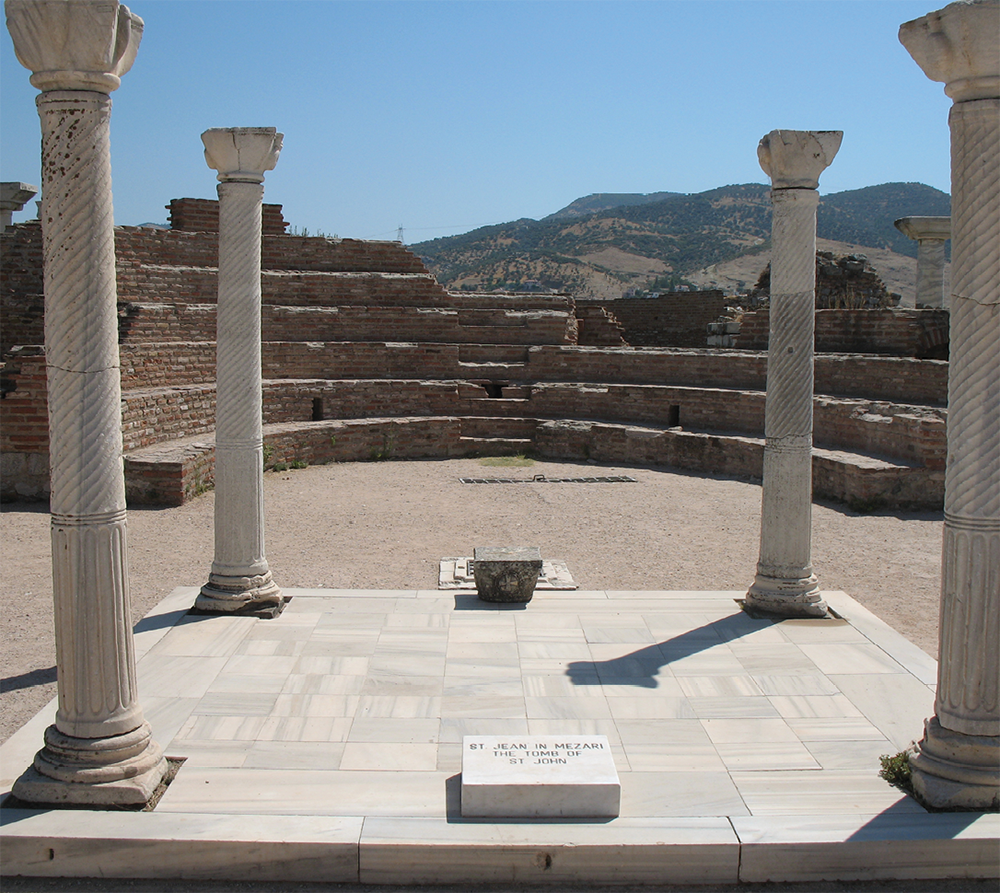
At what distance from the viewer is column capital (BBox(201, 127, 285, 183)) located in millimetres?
6371

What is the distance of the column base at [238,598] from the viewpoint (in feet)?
21.8

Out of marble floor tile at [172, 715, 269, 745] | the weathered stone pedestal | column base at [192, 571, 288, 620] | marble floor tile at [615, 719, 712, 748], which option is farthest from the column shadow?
column base at [192, 571, 288, 620]

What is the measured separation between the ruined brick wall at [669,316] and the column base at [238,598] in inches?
687

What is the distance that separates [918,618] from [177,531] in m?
7.48

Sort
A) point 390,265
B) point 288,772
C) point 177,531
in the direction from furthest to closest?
1. point 390,265
2. point 177,531
3. point 288,772

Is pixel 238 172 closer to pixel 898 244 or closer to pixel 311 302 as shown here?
pixel 311 302

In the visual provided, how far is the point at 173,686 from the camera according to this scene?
5355mm

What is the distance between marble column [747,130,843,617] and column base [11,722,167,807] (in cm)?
458

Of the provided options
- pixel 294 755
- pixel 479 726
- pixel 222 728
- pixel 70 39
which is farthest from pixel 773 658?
pixel 70 39

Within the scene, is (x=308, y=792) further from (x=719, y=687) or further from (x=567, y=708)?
(x=719, y=687)

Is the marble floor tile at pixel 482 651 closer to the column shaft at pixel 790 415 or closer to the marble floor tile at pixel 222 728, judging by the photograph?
the marble floor tile at pixel 222 728

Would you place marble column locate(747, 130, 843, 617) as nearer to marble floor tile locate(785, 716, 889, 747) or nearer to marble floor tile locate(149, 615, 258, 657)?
marble floor tile locate(785, 716, 889, 747)

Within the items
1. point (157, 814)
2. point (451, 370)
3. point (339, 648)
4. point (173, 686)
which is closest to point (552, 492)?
point (451, 370)

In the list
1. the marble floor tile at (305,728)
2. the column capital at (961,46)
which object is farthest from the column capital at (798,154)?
the marble floor tile at (305,728)
